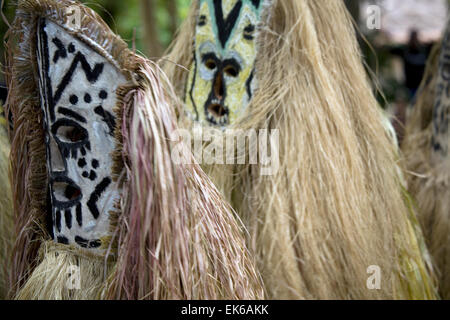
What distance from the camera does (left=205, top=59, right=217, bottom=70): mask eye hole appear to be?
1.14 meters

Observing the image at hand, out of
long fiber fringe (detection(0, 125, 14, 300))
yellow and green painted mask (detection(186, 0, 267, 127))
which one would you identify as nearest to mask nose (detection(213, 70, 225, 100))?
yellow and green painted mask (detection(186, 0, 267, 127))

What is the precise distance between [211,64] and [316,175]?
0.30m

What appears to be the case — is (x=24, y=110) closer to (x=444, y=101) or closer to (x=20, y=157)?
(x=20, y=157)

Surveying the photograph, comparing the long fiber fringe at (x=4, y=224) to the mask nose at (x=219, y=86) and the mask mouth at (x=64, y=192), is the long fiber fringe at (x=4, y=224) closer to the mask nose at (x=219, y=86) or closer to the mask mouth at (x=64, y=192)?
the mask mouth at (x=64, y=192)

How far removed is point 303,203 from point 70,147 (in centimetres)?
48

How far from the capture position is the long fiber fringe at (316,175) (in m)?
1.04

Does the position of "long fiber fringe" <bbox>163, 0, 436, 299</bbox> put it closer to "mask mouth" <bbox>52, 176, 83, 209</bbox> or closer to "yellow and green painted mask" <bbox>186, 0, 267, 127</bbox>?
"yellow and green painted mask" <bbox>186, 0, 267, 127</bbox>

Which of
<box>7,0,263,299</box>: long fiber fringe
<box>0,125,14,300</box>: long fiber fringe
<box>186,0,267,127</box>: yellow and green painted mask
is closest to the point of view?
<box>7,0,263,299</box>: long fiber fringe

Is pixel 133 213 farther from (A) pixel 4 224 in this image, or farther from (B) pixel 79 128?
(A) pixel 4 224

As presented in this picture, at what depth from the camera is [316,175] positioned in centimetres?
106

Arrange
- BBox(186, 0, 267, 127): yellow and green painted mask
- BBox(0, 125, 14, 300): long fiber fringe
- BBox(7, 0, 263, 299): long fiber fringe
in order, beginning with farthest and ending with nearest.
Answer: BBox(186, 0, 267, 127): yellow and green painted mask, BBox(0, 125, 14, 300): long fiber fringe, BBox(7, 0, 263, 299): long fiber fringe

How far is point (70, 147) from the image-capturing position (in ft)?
2.33

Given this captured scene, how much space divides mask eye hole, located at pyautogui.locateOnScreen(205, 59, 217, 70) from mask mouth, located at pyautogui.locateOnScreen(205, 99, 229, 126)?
70mm

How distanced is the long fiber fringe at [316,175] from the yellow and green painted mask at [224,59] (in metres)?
0.03
